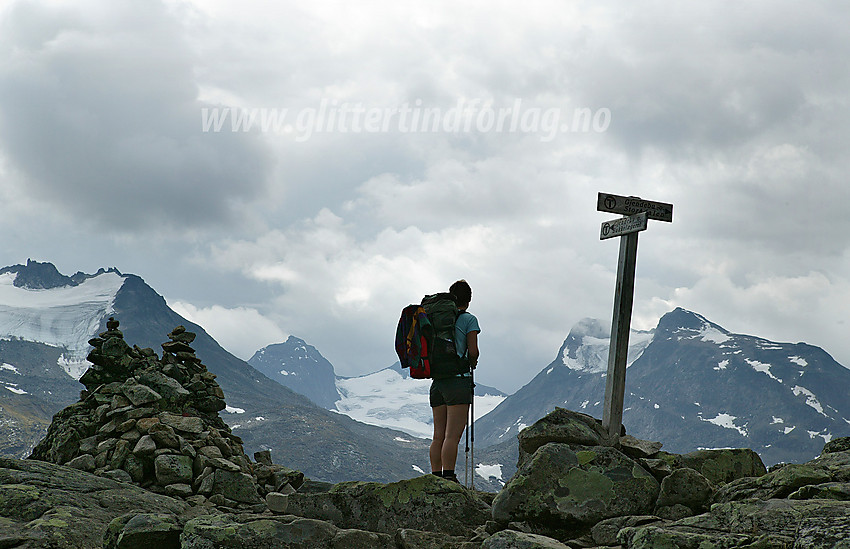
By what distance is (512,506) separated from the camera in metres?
10.6

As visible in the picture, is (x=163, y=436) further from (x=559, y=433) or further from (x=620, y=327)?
(x=620, y=327)

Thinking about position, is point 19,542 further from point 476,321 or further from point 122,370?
point 122,370

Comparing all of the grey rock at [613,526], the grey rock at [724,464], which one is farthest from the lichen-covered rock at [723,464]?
the grey rock at [613,526]

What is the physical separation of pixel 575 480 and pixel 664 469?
175 cm

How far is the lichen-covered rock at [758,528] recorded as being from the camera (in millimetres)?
6848

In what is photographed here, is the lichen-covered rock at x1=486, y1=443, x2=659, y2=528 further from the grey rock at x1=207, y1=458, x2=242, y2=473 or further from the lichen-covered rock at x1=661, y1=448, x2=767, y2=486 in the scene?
the grey rock at x1=207, y1=458, x2=242, y2=473

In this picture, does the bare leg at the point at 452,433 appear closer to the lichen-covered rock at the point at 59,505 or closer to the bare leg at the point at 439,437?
the bare leg at the point at 439,437

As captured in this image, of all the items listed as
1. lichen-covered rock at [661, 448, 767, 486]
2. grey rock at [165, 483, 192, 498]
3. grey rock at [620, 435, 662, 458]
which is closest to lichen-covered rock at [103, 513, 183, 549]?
grey rock at [165, 483, 192, 498]

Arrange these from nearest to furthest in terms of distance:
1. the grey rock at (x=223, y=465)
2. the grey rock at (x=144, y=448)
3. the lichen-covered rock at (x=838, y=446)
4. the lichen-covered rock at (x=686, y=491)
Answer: the lichen-covered rock at (x=686, y=491), the lichen-covered rock at (x=838, y=446), the grey rock at (x=144, y=448), the grey rock at (x=223, y=465)

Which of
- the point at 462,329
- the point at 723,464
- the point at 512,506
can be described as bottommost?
the point at 512,506

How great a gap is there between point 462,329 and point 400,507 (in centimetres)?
368

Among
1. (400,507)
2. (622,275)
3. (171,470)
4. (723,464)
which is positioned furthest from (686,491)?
(171,470)

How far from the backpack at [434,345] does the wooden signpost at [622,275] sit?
3874 millimetres

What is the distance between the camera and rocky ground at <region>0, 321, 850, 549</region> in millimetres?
8398
